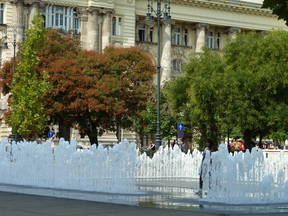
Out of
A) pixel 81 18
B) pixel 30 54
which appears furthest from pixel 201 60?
pixel 81 18

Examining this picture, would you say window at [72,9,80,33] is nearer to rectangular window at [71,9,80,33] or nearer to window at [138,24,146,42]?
rectangular window at [71,9,80,33]

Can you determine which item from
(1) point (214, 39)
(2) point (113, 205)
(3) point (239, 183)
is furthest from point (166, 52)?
(2) point (113, 205)

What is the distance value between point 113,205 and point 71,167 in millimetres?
6753

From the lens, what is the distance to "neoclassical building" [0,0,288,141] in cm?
6128

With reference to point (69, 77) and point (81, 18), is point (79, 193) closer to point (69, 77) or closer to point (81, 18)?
point (69, 77)

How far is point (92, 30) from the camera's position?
65.8 m

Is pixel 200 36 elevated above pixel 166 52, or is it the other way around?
pixel 200 36

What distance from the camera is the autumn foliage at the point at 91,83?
50.4m

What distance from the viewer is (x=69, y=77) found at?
50281 millimetres

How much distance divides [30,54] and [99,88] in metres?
9.05

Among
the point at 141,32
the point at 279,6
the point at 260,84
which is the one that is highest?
the point at 141,32

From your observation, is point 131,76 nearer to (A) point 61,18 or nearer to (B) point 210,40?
(A) point 61,18

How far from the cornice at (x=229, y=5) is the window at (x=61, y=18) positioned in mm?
11803

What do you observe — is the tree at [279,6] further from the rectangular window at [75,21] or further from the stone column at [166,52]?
the stone column at [166,52]
